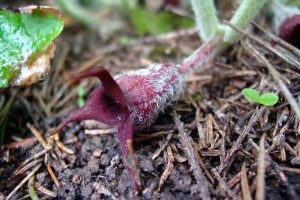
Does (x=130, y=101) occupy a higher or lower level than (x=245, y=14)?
lower

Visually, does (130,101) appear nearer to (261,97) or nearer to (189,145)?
(189,145)

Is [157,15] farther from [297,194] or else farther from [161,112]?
[297,194]

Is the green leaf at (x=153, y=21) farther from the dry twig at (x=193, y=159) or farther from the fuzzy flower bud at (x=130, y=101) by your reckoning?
the dry twig at (x=193, y=159)

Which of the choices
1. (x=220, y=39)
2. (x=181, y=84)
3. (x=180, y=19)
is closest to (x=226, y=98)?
(x=181, y=84)

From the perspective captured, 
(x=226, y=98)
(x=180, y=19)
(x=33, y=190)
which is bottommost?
(x=33, y=190)

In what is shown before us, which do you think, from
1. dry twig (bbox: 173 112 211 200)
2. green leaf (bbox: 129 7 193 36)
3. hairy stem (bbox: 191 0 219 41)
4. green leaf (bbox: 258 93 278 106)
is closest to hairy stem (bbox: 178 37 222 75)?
hairy stem (bbox: 191 0 219 41)

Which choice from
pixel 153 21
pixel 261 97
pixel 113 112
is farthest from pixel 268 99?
pixel 153 21

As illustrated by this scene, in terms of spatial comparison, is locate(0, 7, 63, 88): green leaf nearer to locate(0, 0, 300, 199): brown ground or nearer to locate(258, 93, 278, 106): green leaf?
locate(0, 0, 300, 199): brown ground
